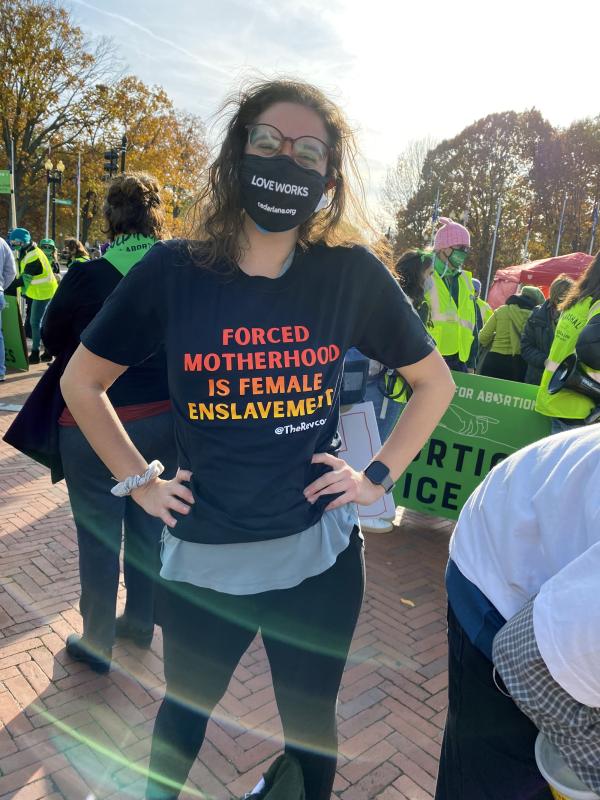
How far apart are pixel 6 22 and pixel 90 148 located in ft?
21.6

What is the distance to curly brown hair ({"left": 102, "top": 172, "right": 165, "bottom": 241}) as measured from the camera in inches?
101

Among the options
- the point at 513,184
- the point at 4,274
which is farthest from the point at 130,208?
the point at 513,184

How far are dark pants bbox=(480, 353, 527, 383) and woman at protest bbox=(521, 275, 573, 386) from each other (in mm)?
964

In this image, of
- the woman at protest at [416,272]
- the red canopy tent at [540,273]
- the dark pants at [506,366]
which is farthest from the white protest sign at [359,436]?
the red canopy tent at [540,273]

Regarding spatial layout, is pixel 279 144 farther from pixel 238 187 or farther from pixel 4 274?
pixel 4 274

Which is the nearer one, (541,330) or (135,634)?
(135,634)

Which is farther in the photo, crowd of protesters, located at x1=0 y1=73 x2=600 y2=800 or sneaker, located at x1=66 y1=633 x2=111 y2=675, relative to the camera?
sneaker, located at x1=66 y1=633 x2=111 y2=675

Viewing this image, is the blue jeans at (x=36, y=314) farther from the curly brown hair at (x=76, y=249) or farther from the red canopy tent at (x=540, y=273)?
the red canopy tent at (x=540, y=273)

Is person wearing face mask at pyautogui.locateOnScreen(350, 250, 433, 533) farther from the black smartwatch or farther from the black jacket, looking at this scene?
the black smartwatch

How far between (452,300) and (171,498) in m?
3.81

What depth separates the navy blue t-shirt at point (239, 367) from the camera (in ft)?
4.68

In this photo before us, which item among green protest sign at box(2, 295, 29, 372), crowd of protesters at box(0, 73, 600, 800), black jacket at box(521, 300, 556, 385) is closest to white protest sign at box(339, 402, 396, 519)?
crowd of protesters at box(0, 73, 600, 800)

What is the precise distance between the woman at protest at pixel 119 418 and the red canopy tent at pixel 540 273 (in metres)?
10.6

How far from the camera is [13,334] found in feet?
27.9
